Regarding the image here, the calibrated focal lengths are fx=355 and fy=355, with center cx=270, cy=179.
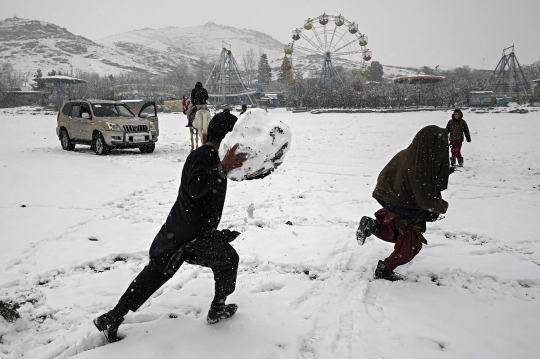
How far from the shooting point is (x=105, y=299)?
3127 mm

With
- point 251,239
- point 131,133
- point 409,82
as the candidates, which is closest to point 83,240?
point 251,239

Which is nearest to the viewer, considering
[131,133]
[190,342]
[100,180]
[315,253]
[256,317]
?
[190,342]

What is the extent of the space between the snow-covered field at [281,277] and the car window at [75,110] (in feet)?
17.0

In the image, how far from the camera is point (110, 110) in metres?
12.2

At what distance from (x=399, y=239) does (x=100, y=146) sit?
1047 centimetres

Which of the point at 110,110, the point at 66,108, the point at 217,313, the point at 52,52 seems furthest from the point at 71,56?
the point at 217,313

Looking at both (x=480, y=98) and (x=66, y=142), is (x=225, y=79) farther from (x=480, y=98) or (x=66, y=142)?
(x=66, y=142)

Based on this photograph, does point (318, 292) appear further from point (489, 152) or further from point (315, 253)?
point (489, 152)

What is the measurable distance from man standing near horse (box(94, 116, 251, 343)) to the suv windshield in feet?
35.8

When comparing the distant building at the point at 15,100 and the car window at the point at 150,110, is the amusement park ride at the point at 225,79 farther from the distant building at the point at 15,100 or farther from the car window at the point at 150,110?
the distant building at the point at 15,100

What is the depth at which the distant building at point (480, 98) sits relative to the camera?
117 ft

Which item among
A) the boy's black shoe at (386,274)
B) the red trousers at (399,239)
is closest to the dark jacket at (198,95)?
the red trousers at (399,239)

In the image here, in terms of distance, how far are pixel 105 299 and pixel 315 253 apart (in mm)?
2234

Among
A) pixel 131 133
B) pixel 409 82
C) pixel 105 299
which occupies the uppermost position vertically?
pixel 409 82
